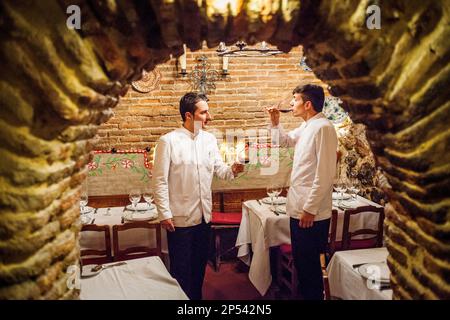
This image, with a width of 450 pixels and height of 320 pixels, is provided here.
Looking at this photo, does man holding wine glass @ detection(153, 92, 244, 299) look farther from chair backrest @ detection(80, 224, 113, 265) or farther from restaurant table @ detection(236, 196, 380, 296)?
restaurant table @ detection(236, 196, 380, 296)

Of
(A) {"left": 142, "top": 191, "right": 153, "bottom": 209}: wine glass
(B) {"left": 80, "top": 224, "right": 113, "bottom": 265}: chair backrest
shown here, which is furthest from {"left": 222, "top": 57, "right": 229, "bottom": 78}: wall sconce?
(B) {"left": 80, "top": 224, "right": 113, "bottom": 265}: chair backrest

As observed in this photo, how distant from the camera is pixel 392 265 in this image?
1625 millimetres

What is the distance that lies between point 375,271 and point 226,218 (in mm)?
2601

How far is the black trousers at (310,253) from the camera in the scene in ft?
10.1

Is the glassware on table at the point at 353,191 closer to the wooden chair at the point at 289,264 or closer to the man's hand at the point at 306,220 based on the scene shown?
the wooden chair at the point at 289,264

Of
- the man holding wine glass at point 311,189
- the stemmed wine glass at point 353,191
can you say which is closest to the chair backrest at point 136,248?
the man holding wine glass at point 311,189

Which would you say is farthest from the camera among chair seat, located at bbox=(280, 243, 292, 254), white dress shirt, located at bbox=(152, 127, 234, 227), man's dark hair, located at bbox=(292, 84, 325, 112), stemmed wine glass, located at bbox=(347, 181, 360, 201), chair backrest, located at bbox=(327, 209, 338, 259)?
stemmed wine glass, located at bbox=(347, 181, 360, 201)

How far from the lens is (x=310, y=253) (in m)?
3.09

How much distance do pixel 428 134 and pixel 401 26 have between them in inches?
15.4

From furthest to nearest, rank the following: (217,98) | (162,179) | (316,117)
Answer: (217,98) < (316,117) < (162,179)

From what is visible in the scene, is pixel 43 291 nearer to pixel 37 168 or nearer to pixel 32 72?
pixel 37 168

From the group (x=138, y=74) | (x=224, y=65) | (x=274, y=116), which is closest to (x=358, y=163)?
(x=274, y=116)

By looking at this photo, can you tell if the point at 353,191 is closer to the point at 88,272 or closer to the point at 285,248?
the point at 285,248

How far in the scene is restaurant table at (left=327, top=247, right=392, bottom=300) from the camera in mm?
2190
